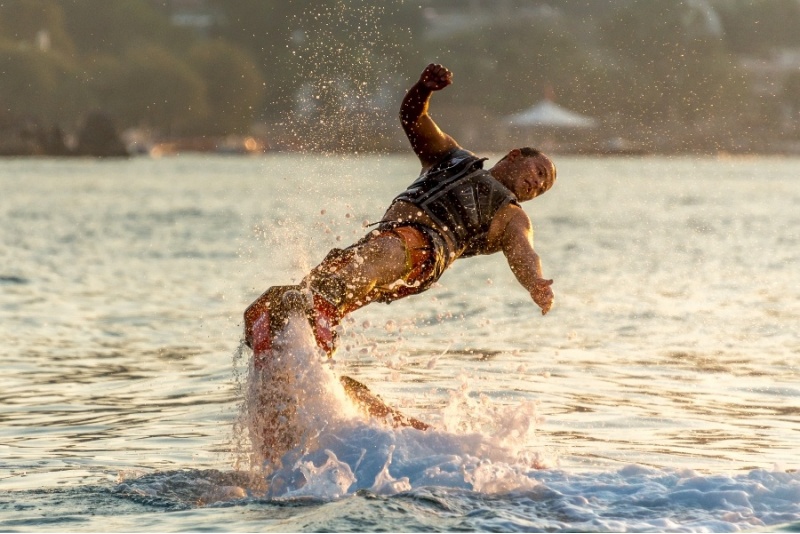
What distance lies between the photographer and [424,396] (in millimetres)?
11961

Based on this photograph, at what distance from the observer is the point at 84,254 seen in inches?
1036

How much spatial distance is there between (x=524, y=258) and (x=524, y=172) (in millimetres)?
755

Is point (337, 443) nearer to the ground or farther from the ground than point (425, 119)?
nearer to the ground

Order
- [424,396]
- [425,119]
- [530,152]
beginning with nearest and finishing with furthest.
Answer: [425,119] < [530,152] < [424,396]

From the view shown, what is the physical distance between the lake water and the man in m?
0.35

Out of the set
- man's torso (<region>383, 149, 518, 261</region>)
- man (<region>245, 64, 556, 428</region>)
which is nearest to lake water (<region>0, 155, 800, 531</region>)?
man (<region>245, 64, 556, 428</region>)

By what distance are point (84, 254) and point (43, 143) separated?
74229 mm

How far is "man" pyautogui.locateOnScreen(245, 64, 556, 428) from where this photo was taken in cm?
892

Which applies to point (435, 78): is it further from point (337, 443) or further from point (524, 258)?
point (337, 443)

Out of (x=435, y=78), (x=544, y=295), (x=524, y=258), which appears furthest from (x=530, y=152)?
(x=544, y=295)

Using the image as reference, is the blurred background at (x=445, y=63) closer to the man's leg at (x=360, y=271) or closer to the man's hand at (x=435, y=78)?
the man's hand at (x=435, y=78)

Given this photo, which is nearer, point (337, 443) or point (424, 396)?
point (337, 443)

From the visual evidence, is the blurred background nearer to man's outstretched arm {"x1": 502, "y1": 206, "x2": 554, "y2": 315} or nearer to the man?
the man

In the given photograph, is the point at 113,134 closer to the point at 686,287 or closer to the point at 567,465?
the point at 686,287
